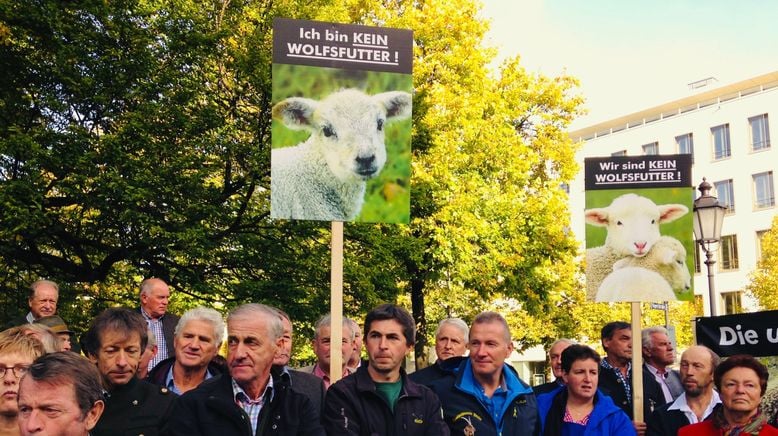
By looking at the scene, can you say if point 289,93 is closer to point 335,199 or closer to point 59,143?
point 335,199

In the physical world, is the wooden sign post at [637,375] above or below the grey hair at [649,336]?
below

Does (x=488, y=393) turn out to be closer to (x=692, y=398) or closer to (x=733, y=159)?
(x=692, y=398)

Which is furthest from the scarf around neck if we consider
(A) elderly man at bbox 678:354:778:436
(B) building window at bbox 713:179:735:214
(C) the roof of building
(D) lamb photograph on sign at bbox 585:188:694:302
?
(B) building window at bbox 713:179:735:214

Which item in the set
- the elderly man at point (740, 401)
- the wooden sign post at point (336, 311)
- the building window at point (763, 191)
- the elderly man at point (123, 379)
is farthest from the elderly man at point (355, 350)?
the building window at point (763, 191)

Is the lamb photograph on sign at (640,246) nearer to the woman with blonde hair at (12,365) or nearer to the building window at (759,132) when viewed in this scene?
the woman with blonde hair at (12,365)

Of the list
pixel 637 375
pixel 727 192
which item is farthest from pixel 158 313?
pixel 727 192

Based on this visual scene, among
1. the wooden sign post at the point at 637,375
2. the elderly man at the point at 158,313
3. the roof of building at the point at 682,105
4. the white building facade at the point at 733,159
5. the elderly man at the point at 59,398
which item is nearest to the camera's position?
the elderly man at the point at 59,398

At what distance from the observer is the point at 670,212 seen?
10.1 meters

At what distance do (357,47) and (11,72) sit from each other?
1140 centimetres

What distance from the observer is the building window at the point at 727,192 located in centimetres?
5644

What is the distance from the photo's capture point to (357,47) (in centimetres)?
801

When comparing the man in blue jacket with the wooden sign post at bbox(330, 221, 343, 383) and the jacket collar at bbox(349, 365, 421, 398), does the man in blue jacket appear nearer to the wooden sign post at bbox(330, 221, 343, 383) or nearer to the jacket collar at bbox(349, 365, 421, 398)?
Result: the jacket collar at bbox(349, 365, 421, 398)

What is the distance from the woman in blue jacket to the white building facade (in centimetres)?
4840

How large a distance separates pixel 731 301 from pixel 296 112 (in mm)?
52552
